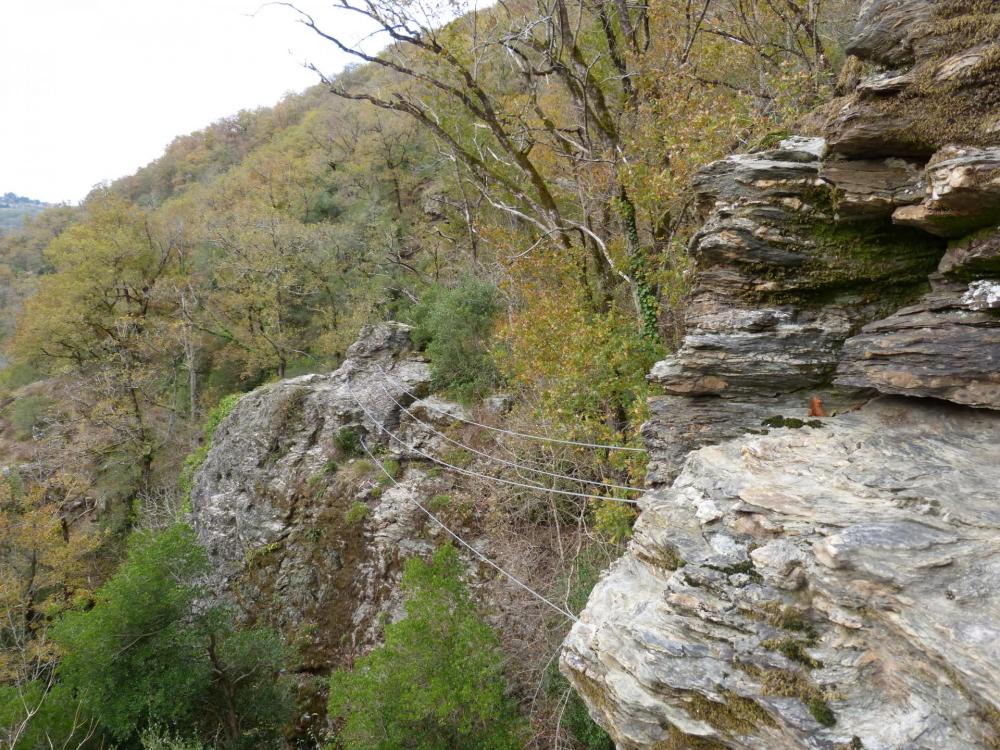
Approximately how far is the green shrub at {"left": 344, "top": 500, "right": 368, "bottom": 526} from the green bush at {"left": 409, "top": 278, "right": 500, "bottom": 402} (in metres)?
4.09

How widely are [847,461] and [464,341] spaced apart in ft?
41.9

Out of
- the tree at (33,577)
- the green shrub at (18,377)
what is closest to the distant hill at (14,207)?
the green shrub at (18,377)

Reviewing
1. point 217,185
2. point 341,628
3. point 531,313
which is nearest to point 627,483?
point 531,313

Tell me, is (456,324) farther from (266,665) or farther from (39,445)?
(39,445)

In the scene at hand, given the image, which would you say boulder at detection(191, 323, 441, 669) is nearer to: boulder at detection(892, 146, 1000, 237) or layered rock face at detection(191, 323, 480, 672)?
layered rock face at detection(191, 323, 480, 672)

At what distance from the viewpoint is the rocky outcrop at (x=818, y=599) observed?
292 cm

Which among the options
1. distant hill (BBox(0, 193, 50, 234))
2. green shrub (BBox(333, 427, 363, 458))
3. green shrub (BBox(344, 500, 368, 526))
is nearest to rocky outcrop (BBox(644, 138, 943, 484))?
green shrub (BBox(344, 500, 368, 526))

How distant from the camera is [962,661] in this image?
108 inches

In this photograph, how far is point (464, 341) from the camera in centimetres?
1619

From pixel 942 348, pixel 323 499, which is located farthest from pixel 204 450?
pixel 942 348

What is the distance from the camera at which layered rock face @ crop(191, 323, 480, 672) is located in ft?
42.9

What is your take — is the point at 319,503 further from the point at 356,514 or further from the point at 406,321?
the point at 406,321

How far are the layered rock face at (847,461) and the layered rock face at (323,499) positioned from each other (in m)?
9.34

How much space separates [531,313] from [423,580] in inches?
228
